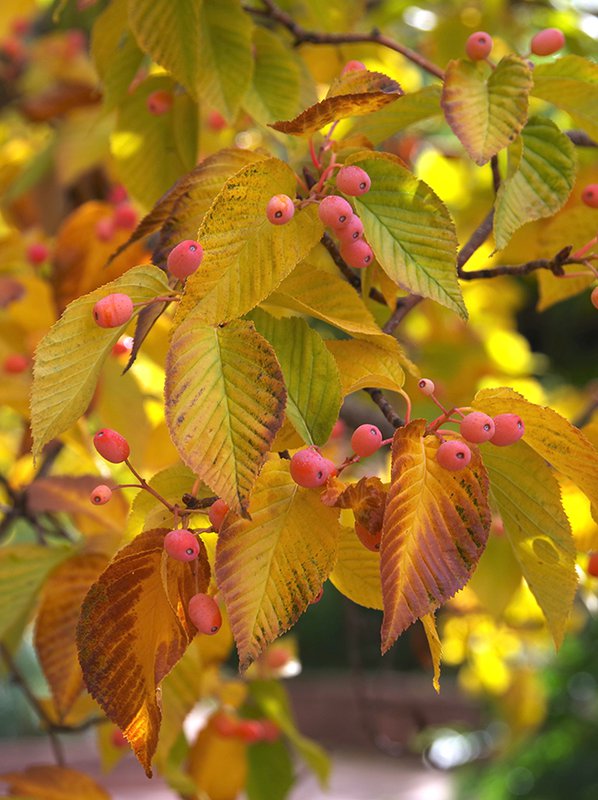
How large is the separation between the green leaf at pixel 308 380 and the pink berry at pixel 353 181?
0.24ft

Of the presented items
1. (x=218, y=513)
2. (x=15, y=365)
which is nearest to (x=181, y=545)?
(x=218, y=513)

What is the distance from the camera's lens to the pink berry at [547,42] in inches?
27.8

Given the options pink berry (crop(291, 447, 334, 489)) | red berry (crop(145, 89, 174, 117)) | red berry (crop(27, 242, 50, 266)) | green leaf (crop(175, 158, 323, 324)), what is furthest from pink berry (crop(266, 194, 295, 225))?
red berry (crop(27, 242, 50, 266))

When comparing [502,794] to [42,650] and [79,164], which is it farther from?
[42,650]

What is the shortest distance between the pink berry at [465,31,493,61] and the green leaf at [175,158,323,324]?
196mm

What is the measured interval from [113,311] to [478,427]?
18cm

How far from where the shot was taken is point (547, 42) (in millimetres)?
705

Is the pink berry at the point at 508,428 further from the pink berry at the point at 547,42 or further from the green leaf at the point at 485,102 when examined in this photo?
the pink berry at the point at 547,42

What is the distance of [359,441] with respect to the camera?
511mm

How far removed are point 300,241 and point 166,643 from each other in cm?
21

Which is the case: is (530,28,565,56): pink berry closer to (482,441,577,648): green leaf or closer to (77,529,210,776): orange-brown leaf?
(482,441,577,648): green leaf

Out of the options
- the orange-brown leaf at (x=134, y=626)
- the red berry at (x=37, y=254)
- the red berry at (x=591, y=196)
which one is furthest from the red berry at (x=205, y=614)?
the red berry at (x=37, y=254)

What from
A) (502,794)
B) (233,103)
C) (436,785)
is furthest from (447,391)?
(436,785)

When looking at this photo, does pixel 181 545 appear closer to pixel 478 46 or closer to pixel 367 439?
pixel 367 439
